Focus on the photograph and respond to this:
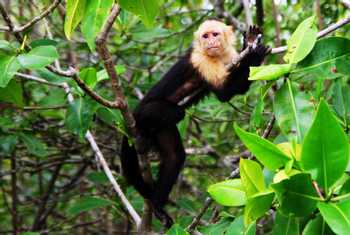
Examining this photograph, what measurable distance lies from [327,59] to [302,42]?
0.12 meters

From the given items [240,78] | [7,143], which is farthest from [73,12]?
[7,143]

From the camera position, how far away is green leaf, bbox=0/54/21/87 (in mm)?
2201

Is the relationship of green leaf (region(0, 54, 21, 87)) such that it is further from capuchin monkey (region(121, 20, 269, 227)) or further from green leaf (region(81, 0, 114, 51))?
capuchin monkey (region(121, 20, 269, 227))

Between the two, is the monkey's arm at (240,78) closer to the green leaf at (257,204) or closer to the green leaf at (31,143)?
the green leaf at (31,143)

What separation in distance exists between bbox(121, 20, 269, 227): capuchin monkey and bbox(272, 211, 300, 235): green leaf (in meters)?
1.94

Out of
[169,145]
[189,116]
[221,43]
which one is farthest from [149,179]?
[221,43]

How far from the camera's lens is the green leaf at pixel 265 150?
4.83ft

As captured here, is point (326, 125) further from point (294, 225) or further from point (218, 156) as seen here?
point (218, 156)

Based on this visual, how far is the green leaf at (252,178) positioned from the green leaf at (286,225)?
0.12m

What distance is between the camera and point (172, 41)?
5.38 metres

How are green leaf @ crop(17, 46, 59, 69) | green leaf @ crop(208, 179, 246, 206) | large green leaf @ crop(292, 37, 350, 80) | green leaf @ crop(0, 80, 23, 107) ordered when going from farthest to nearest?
green leaf @ crop(0, 80, 23, 107) → green leaf @ crop(17, 46, 59, 69) → large green leaf @ crop(292, 37, 350, 80) → green leaf @ crop(208, 179, 246, 206)

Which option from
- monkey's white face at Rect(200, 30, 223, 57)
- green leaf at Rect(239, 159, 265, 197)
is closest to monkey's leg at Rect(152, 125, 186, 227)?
monkey's white face at Rect(200, 30, 223, 57)

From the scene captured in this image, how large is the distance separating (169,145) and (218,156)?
58 cm

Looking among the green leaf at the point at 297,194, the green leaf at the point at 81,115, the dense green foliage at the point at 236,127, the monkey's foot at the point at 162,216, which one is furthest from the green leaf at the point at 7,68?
the monkey's foot at the point at 162,216
